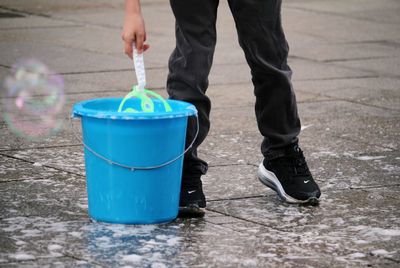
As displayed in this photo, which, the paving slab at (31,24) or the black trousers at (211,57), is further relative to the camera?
the paving slab at (31,24)

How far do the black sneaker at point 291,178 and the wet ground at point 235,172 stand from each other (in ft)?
0.18

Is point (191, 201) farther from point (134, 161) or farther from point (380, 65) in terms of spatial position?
point (380, 65)

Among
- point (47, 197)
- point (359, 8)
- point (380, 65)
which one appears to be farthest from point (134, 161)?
point (359, 8)

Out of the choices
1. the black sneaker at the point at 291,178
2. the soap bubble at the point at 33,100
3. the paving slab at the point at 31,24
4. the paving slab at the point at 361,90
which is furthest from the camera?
the paving slab at the point at 31,24

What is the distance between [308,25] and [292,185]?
6.87m

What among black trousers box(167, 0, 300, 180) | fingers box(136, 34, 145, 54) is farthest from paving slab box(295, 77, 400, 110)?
fingers box(136, 34, 145, 54)

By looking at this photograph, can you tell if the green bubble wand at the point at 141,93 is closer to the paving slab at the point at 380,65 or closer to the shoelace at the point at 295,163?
the shoelace at the point at 295,163

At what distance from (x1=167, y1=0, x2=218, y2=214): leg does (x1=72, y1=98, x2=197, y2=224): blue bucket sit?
0.14m

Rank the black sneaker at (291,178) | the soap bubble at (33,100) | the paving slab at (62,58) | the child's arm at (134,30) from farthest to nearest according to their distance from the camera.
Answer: the paving slab at (62,58), the soap bubble at (33,100), the black sneaker at (291,178), the child's arm at (134,30)

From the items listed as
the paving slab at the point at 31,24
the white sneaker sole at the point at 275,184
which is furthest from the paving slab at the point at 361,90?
the paving slab at the point at 31,24

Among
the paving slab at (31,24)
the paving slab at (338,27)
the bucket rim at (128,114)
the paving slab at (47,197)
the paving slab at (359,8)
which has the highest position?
the bucket rim at (128,114)

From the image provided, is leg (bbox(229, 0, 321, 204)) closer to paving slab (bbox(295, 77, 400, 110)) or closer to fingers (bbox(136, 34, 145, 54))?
fingers (bbox(136, 34, 145, 54))

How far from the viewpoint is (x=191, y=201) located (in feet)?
14.8

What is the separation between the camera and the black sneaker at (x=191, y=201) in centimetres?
450
